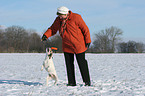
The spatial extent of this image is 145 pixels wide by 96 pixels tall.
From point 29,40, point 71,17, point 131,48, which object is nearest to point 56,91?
point 71,17

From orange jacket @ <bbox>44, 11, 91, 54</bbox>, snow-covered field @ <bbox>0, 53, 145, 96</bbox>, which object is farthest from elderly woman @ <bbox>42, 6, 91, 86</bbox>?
snow-covered field @ <bbox>0, 53, 145, 96</bbox>

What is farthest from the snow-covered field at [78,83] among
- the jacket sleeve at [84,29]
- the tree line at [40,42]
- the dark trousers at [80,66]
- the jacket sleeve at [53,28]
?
the tree line at [40,42]

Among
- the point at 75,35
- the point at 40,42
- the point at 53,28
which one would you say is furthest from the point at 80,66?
the point at 40,42

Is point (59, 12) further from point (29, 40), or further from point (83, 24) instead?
point (29, 40)

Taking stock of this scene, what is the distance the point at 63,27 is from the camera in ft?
14.0

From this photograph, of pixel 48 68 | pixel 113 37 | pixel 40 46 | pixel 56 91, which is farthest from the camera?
pixel 113 37

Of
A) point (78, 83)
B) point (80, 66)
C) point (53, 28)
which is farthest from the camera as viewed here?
point (78, 83)

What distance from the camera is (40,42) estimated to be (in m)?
56.5

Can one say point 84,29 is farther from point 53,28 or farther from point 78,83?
point 78,83

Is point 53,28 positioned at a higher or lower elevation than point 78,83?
higher

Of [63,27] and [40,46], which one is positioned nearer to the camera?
[63,27]

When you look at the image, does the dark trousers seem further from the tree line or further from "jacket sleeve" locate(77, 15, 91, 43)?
the tree line

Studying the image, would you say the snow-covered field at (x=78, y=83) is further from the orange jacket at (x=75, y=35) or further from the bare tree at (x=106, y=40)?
the bare tree at (x=106, y=40)

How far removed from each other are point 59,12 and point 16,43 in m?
60.7
